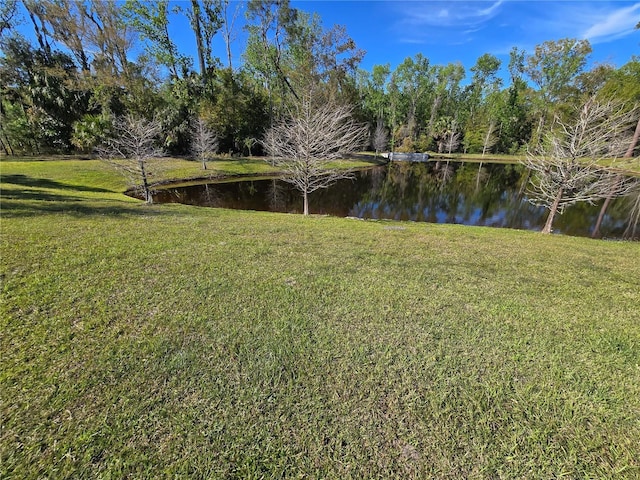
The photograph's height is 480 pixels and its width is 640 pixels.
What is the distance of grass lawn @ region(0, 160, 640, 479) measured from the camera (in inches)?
87.4

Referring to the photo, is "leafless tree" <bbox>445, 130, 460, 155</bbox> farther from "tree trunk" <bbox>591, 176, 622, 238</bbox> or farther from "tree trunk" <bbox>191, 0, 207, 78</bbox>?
"tree trunk" <bbox>191, 0, 207, 78</bbox>

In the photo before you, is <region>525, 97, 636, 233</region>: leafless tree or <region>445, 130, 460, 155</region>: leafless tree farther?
<region>445, 130, 460, 155</region>: leafless tree

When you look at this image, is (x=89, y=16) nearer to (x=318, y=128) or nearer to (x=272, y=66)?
(x=272, y=66)

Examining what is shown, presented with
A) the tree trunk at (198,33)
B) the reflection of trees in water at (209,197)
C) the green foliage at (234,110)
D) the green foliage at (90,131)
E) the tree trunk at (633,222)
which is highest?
the tree trunk at (198,33)

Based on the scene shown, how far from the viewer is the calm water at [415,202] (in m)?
15.4

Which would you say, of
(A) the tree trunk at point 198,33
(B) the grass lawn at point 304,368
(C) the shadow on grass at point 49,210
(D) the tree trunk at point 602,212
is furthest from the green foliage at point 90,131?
(D) the tree trunk at point 602,212

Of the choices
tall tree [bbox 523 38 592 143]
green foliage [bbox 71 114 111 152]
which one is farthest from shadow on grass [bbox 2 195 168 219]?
tall tree [bbox 523 38 592 143]

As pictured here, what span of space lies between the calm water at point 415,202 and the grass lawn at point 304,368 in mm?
11041

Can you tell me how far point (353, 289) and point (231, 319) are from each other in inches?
77.3

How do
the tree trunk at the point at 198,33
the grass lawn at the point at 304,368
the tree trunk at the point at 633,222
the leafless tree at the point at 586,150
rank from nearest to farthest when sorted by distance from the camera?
the grass lawn at the point at 304,368 < the leafless tree at the point at 586,150 < the tree trunk at the point at 633,222 < the tree trunk at the point at 198,33

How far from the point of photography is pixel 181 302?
3.98 meters

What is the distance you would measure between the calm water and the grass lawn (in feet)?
36.2

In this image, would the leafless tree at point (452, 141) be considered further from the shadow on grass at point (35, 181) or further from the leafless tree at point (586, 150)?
the shadow on grass at point (35, 181)

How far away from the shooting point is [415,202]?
19.5m
